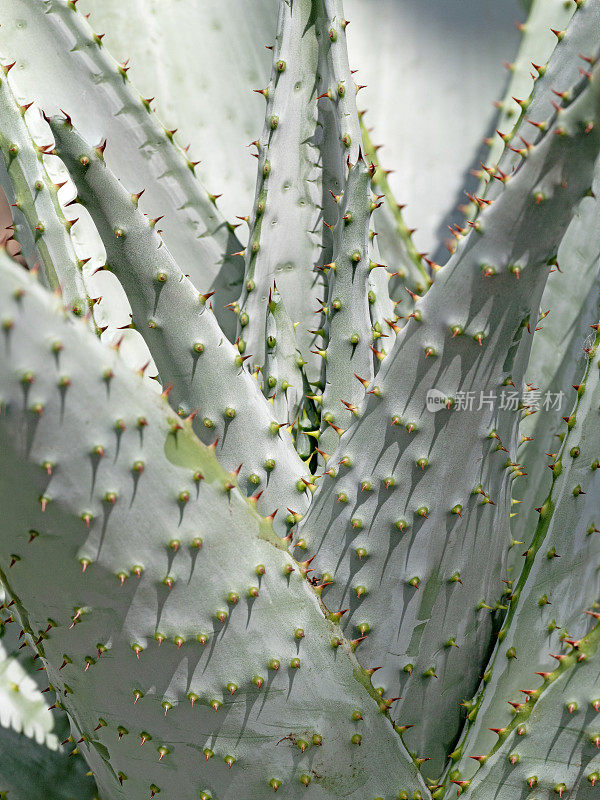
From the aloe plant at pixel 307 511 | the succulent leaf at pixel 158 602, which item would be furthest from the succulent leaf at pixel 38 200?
the succulent leaf at pixel 158 602

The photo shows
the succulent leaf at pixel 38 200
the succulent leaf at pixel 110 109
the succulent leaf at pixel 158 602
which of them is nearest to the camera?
the succulent leaf at pixel 158 602

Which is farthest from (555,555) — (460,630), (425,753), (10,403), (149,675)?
(10,403)

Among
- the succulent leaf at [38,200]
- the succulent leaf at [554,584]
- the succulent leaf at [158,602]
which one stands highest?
the succulent leaf at [38,200]

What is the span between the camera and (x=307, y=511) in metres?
0.79

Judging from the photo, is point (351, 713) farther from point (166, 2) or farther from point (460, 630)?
point (166, 2)

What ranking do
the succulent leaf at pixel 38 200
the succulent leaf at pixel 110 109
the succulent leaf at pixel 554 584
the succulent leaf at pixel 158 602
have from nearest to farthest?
1. the succulent leaf at pixel 158 602
2. the succulent leaf at pixel 554 584
3. the succulent leaf at pixel 38 200
4. the succulent leaf at pixel 110 109

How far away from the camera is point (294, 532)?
802 mm

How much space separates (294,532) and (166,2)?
3.06 feet

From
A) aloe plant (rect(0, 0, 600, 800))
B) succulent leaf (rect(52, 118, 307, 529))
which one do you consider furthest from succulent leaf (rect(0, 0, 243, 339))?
succulent leaf (rect(52, 118, 307, 529))

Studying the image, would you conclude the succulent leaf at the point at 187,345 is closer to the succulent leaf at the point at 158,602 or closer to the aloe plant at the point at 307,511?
the aloe plant at the point at 307,511

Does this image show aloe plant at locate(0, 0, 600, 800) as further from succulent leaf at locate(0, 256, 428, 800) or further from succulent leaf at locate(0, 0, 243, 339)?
succulent leaf at locate(0, 0, 243, 339)

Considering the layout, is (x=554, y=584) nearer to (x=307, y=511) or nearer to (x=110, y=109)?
(x=307, y=511)

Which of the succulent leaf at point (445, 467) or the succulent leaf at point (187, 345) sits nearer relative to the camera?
the succulent leaf at point (445, 467)

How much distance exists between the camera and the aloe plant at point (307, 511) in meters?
0.64
